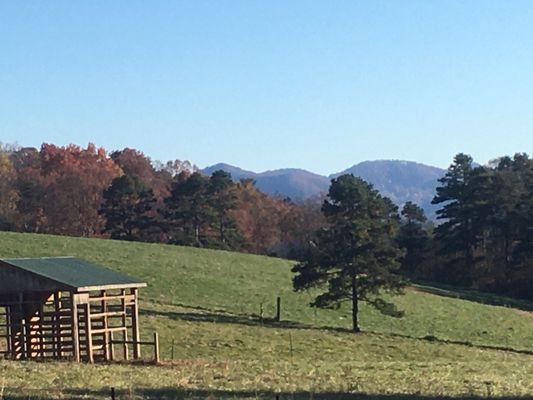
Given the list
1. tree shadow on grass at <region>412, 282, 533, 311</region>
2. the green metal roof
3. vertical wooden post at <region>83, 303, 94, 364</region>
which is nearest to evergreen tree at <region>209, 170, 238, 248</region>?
tree shadow on grass at <region>412, 282, 533, 311</region>

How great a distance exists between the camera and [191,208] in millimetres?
92562

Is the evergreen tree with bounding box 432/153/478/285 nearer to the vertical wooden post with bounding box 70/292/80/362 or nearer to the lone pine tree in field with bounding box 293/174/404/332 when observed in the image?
the lone pine tree in field with bounding box 293/174/404/332

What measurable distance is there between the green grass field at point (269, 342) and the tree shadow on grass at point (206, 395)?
6 centimetres

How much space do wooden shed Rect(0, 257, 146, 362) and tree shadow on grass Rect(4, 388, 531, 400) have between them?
11005mm

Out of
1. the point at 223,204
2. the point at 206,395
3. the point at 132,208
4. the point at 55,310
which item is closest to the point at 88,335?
the point at 55,310

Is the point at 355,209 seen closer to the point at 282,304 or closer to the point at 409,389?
the point at 282,304

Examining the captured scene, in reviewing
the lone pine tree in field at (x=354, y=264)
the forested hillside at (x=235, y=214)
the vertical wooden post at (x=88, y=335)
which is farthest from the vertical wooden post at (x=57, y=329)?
the forested hillside at (x=235, y=214)

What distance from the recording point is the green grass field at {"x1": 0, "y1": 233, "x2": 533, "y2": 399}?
21.8 m

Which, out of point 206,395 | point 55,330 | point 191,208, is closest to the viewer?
point 206,395

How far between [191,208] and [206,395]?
241 ft

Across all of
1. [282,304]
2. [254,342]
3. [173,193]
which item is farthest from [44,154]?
[254,342]

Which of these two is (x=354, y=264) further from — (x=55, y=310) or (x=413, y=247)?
(x=413, y=247)

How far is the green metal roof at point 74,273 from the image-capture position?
101 ft

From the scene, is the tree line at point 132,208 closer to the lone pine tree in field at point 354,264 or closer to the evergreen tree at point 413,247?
the evergreen tree at point 413,247
